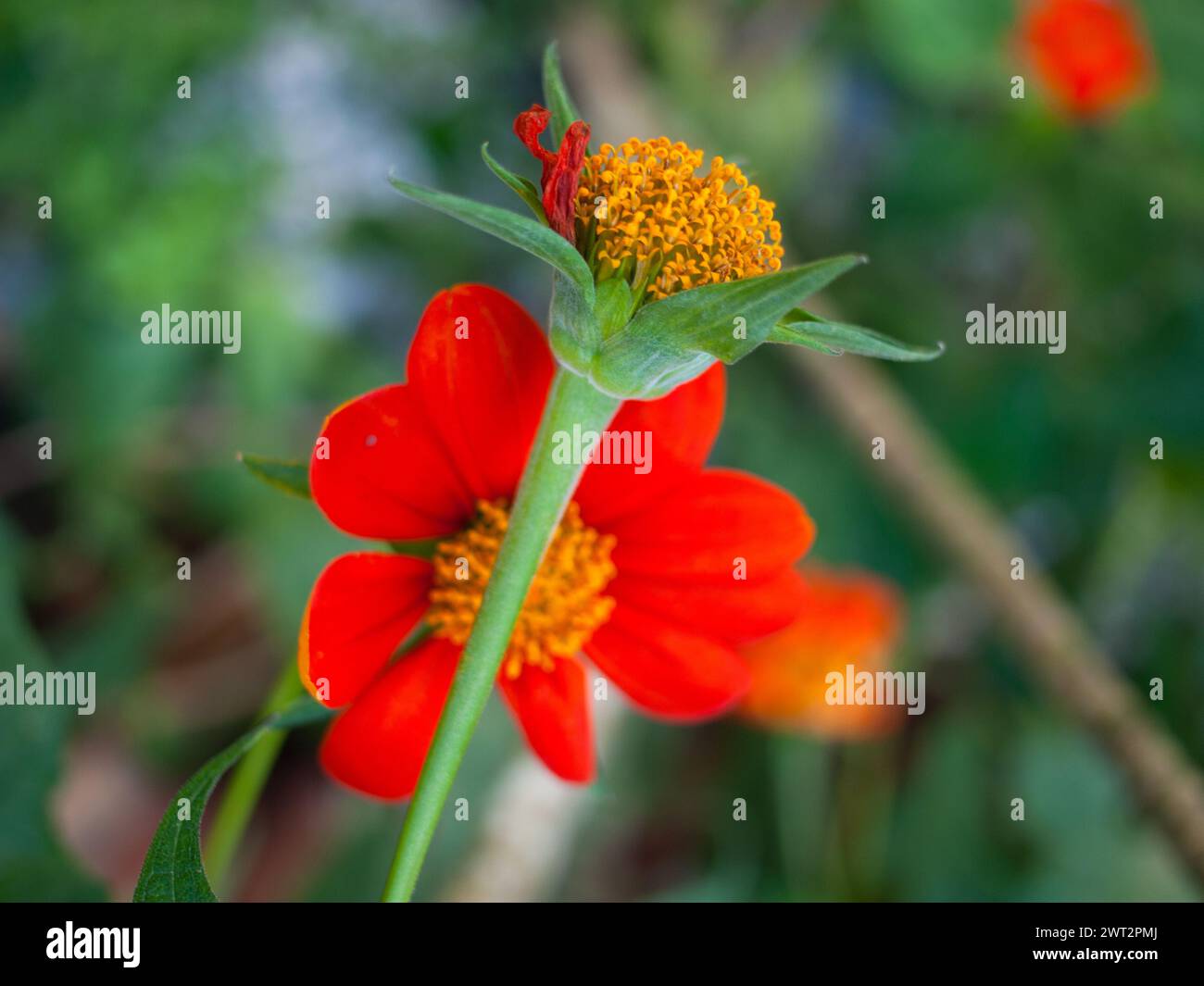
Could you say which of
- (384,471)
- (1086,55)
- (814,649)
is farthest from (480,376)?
(1086,55)

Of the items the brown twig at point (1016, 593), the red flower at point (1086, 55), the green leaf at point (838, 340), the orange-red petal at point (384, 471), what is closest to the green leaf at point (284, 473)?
the orange-red petal at point (384, 471)

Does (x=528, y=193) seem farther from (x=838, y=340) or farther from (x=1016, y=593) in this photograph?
(x=1016, y=593)

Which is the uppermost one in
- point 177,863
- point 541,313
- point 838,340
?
point 541,313

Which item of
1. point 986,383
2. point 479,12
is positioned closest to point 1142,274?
point 986,383

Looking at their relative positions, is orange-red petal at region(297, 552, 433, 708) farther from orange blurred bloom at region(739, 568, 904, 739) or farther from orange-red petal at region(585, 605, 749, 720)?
orange blurred bloom at region(739, 568, 904, 739)

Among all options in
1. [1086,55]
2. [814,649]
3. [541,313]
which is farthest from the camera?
[541,313]

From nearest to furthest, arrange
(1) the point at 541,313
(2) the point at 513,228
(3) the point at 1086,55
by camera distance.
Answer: (2) the point at 513,228
(3) the point at 1086,55
(1) the point at 541,313

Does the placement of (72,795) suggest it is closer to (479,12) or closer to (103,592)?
(103,592)

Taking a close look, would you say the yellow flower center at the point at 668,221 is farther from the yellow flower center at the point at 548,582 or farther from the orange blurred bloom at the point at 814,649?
the orange blurred bloom at the point at 814,649
